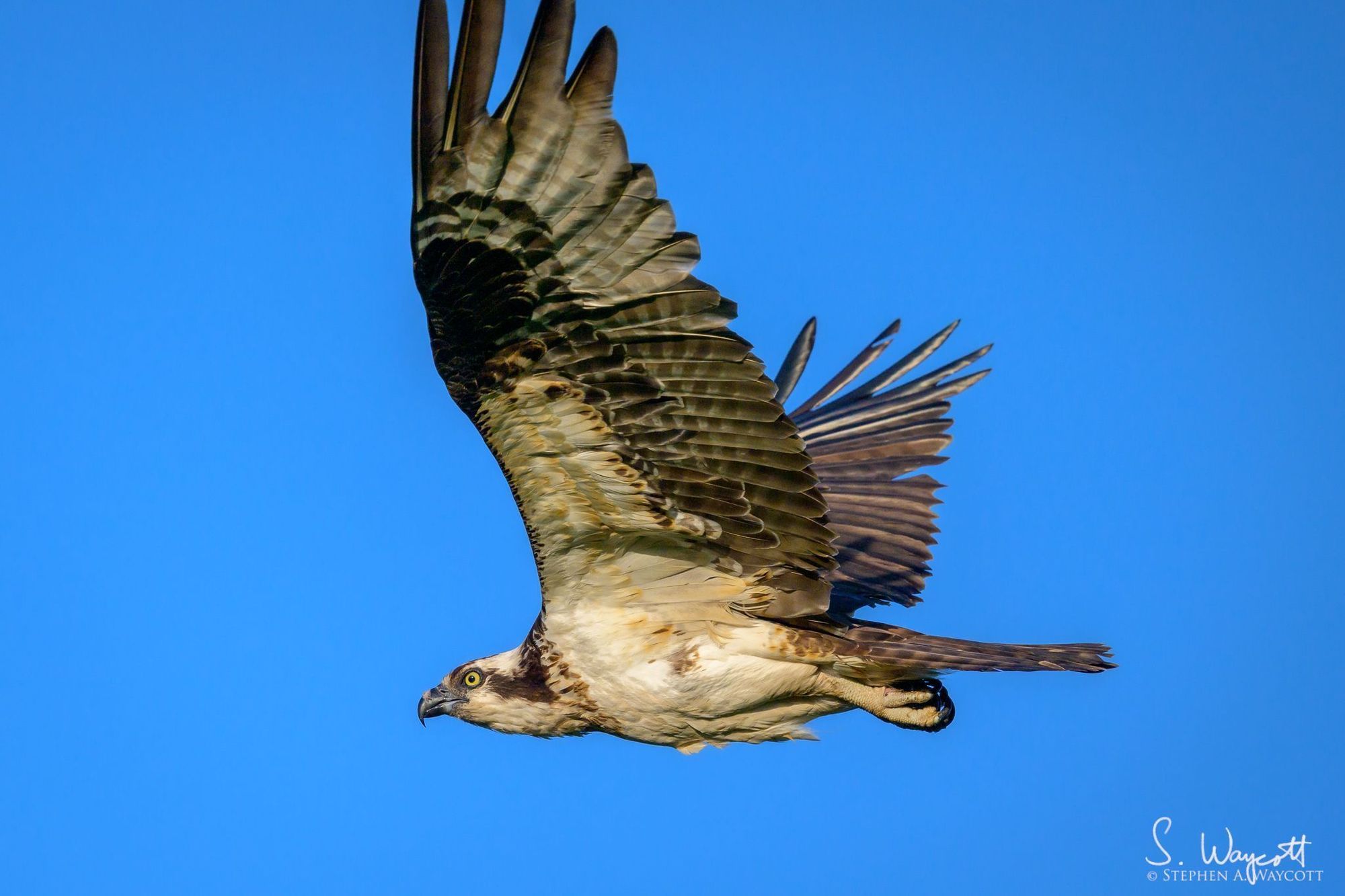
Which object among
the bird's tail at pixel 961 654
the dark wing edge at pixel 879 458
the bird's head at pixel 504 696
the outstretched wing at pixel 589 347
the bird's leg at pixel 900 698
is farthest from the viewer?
the dark wing edge at pixel 879 458

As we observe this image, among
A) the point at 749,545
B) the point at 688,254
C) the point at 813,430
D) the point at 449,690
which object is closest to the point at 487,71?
the point at 688,254

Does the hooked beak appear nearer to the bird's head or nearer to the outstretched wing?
the bird's head

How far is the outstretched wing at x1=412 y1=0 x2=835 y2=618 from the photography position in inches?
214

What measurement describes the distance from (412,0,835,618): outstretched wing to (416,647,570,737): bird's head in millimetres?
663

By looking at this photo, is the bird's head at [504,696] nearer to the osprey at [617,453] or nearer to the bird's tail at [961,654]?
the osprey at [617,453]

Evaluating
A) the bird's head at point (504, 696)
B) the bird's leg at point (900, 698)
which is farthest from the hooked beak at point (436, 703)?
the bird's leg at point (900, 698)

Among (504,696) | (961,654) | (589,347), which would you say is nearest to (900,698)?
(961,654)

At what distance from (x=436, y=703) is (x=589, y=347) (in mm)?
3064

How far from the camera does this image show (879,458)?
954cm

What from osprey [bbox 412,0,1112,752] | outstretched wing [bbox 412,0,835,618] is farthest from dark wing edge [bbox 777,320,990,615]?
outstretched wing [bbox 412,0,835,618]

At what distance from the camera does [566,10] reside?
520cm

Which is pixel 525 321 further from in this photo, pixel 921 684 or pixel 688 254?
pixel 921 684

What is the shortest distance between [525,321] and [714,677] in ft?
7.59

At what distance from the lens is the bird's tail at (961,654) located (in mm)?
6879
